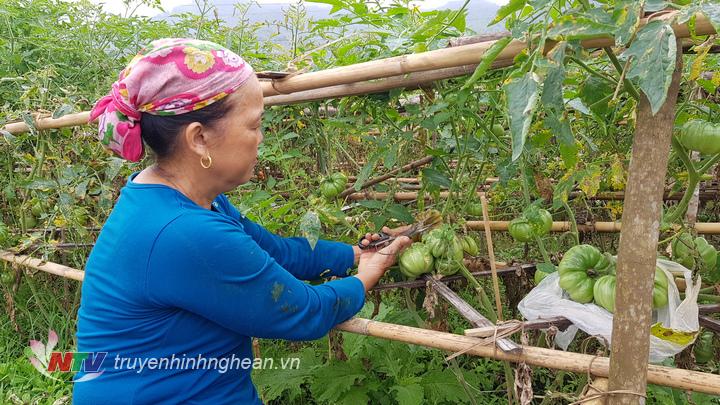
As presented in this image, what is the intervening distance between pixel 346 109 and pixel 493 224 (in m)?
0.82

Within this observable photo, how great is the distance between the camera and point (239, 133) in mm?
1230

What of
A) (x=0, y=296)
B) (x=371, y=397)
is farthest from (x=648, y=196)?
(x=0, y=296)

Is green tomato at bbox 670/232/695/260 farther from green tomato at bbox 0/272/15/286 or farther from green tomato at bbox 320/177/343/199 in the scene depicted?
green tomato at bbox 0/272/15/286

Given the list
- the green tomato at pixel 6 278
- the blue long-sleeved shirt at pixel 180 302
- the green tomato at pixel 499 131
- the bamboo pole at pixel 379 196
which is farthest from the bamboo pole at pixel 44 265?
the green tomato at pixel 499 131

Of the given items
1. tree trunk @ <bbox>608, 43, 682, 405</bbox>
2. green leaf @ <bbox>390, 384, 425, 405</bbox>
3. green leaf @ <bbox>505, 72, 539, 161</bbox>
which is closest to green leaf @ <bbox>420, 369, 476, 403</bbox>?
green leaf @ <bbox>390, 384, 425, 405</bbox>

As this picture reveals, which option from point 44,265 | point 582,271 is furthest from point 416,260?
point 44,265

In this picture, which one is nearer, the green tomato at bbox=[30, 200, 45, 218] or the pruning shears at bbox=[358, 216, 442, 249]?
the pruning shears at bbox=[358, 216, 442, 249]

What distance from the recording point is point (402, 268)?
5.32 feet

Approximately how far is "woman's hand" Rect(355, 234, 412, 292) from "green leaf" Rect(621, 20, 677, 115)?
99cm

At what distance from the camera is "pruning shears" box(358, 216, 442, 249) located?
1710 mm

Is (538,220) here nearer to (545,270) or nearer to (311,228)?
(545,270)

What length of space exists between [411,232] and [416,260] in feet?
0.56

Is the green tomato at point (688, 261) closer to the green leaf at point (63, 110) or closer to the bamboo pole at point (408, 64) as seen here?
the bamboo pole at point (408, 64)

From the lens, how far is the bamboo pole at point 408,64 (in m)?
0.91
